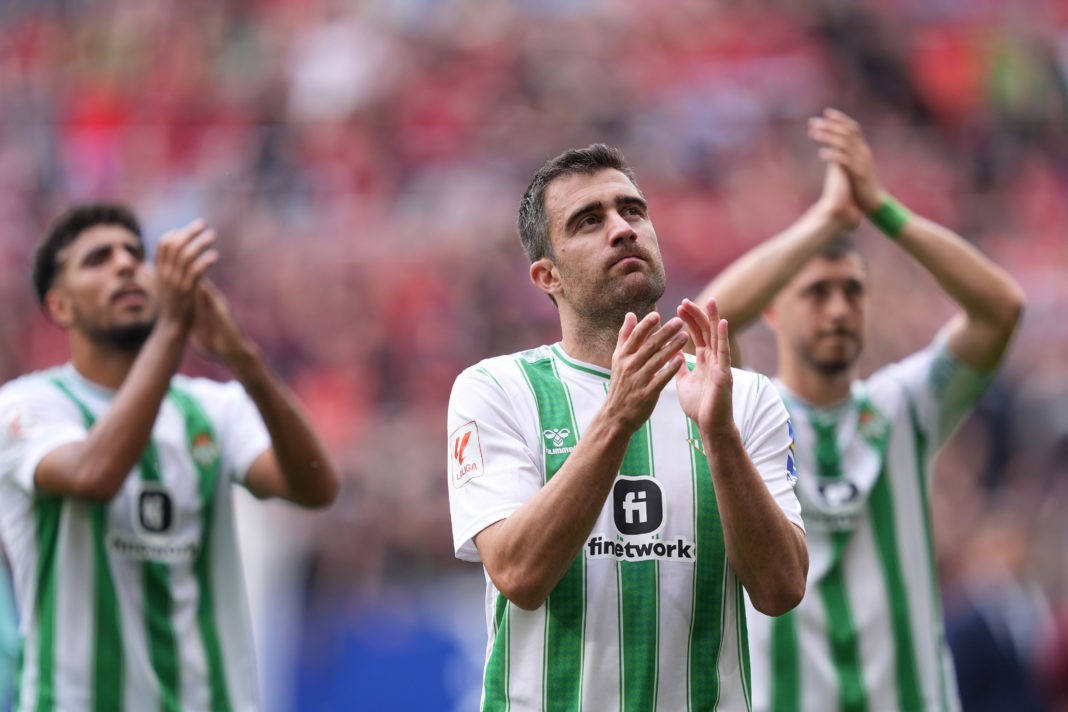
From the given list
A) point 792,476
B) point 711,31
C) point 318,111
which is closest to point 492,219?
point 318,111

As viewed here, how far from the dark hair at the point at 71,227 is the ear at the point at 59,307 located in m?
0.03

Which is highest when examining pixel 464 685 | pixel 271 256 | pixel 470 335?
pixel 271 256

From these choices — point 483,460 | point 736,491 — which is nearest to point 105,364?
point 483,460

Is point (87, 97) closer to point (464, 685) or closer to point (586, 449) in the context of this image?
point (464, 685)

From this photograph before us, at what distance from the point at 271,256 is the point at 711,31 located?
4813mm

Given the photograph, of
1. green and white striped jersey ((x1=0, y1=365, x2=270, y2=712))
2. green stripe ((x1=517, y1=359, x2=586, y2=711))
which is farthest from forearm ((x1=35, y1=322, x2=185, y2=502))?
green stripe ((x1=517, y1=359, x2=586, y2=711))

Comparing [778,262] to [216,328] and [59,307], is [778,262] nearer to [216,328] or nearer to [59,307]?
[216,328]

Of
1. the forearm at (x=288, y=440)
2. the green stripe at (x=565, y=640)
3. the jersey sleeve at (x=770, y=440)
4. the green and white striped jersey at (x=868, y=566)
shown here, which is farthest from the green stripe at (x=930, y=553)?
the green stripe at (x=565, y=640)

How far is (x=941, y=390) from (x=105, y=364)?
3.15 m

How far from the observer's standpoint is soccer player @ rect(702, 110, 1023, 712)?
4.96 m

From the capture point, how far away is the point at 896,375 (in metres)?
5.39

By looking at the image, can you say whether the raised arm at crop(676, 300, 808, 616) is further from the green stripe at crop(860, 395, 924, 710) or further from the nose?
the green stripe at crop(860, 395, 924, 710)

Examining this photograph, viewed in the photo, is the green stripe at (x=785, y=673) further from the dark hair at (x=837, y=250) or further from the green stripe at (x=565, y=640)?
the green stripe at (x=565, y=640)

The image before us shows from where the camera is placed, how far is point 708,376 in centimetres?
305
